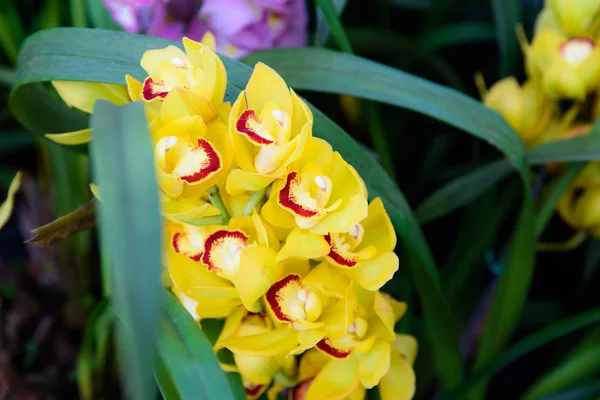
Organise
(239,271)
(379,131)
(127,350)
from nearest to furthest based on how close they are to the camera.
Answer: (127,350), (239,271), (379,131)

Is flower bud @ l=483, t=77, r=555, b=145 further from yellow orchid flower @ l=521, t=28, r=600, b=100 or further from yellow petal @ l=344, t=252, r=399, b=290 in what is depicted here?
yellow petal @ l=344, t=252, r=399, b=290

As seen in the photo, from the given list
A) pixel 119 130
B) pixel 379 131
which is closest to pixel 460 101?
pixel 379 131

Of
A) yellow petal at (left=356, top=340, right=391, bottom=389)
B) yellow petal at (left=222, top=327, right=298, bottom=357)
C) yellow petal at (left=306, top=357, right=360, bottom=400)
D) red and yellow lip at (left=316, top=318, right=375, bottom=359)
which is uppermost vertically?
yellow petal at (left=222, top=327, right=298, bottom=357)

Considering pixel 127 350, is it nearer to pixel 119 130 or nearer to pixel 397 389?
pixel 119 130

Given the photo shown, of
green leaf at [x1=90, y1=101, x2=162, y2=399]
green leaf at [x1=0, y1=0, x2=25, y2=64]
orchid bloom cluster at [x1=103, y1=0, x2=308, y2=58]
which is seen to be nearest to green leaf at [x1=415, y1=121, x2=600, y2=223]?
orchid bloom cluster at [x1=103, y1=0, x2=308, y2=58]

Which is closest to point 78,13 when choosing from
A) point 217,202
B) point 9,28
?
point 9,28
